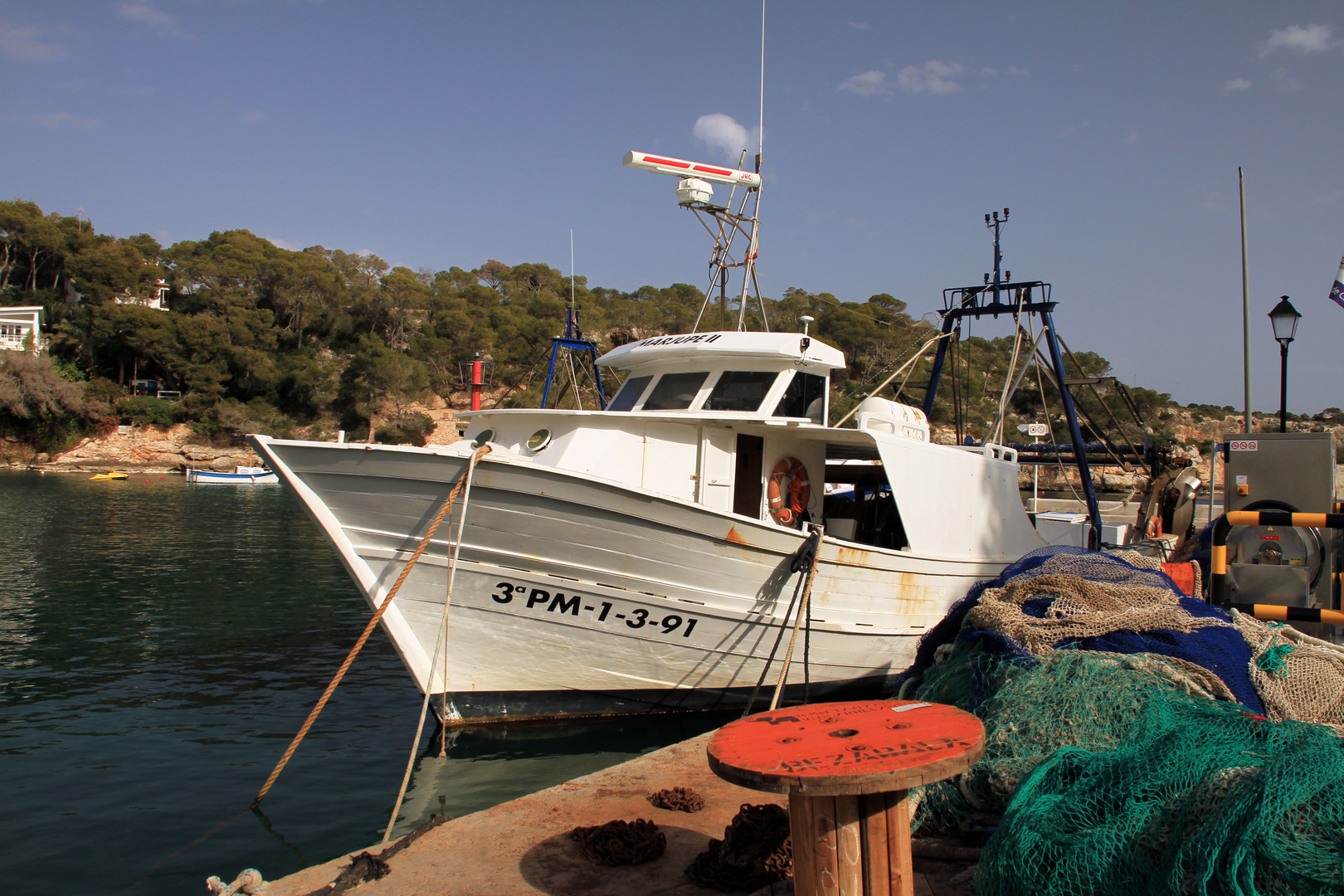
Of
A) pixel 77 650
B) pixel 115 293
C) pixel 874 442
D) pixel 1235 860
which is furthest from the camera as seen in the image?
pixel 115 293

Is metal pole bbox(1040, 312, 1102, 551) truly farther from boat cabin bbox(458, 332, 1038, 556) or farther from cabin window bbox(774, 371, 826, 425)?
cabin window bbox(774, 371, 826, 425)

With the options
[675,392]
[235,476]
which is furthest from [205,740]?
[235,476]

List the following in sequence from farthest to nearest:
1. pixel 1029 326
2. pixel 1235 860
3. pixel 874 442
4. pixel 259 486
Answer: pixel 259 486, pixel 1029 326, pixel 874 442, pixel 1235 860

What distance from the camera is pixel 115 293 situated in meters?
59.0

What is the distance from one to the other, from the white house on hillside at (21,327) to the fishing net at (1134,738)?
2644 inches

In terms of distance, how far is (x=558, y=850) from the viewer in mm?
4254

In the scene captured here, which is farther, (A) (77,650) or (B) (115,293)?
(B) (115,293)

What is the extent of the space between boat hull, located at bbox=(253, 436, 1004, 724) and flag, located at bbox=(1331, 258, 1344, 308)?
305 inches

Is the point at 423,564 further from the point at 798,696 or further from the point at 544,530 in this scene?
the point at 798,696

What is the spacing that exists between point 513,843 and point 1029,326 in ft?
39.7

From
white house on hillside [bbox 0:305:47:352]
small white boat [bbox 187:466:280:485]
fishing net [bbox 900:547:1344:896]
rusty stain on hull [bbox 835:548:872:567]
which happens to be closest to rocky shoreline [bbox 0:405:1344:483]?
small white boat [bbox 187:466:280:485]

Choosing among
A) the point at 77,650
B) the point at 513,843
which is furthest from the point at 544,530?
the point at 77,650

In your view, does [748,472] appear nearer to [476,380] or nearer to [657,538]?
[657,538]

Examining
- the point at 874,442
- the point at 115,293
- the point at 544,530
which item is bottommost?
the point at 544,530
